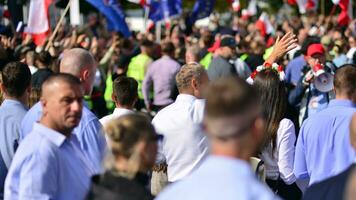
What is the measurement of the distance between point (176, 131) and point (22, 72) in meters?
1.27

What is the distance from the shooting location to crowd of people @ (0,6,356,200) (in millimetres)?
3639

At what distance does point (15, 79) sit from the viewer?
7.19m

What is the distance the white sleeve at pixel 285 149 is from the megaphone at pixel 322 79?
3.67 m

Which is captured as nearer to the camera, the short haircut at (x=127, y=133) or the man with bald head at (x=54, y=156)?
the short haircut at (x=127, y=133)

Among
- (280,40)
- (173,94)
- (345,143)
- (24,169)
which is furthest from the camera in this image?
(173,94)

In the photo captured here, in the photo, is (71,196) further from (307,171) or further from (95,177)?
(307,171)

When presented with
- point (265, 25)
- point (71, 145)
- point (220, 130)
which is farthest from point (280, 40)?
point (265, 25)

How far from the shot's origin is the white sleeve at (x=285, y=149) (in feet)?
24.3

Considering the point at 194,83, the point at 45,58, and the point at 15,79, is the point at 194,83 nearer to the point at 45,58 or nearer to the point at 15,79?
the point at 15,79

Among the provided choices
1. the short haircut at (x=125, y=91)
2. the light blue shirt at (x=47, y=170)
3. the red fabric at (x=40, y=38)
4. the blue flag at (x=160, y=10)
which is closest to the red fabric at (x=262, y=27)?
the blue flag at (x=160, y=10)

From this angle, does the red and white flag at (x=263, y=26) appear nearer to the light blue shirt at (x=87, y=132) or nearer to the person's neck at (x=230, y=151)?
the light blue shirt at (x=87, y=132)

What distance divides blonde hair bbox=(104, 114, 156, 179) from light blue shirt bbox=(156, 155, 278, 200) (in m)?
0.59

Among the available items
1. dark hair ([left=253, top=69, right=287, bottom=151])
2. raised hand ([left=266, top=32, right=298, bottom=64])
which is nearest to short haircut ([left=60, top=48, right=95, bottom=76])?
dark hair ([left=253, top=69, right=287, bottom=151])

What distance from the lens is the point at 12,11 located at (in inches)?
693
